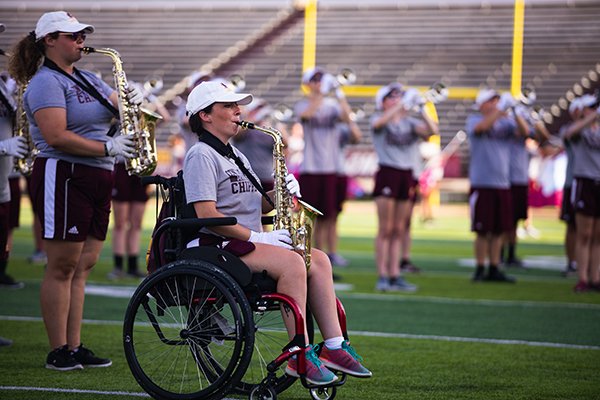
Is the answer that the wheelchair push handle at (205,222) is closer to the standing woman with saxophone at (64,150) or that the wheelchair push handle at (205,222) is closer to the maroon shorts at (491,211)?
the standing woman with saxophone at (64,150)

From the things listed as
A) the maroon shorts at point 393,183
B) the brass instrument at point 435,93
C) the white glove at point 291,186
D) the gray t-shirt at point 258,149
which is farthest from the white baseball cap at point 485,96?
the white glove at point 291,186

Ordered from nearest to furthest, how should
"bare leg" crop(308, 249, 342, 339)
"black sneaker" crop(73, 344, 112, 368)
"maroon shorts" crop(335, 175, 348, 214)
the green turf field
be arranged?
"bare leg" crop(308, 249, 342, 339) → the green turf field → "black sneaker" crop(73, 344, 112, 368) → "maroon shorts" crop(335, 175, 348, 214)

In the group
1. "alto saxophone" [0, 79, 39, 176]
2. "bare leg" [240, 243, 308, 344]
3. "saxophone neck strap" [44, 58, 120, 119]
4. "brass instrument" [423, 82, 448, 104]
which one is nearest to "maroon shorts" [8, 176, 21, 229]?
"alto saxophone" [0, 79, 39, 176]

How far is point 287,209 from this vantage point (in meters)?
4.93

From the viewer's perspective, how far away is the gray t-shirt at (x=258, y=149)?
11.6m

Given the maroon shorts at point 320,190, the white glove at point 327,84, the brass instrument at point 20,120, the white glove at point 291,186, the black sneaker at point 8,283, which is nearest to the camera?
the white glove at point 291,186

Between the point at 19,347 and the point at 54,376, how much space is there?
965mm

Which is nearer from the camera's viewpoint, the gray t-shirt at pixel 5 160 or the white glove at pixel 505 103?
the gray t-shirt at pixel 5 160

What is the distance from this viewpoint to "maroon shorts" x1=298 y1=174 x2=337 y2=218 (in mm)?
11680

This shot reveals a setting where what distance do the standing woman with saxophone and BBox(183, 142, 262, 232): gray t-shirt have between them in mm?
749

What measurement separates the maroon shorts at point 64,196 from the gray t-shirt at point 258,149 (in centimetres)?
610

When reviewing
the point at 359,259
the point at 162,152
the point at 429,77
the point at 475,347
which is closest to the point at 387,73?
the point at 429,77

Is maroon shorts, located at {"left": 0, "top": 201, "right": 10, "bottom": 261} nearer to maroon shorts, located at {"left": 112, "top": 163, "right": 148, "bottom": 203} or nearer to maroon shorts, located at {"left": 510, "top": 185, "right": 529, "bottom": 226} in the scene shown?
maroon shorts, located at {"left": 112, "top": 163, "right": 148, "bottom": 203}

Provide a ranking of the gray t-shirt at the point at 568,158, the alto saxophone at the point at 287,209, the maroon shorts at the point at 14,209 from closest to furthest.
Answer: the alto saxophone at the point at 287,209 → the maroon shorts at the point at 14,209 → the gray t-shirt at the point at 568,158
